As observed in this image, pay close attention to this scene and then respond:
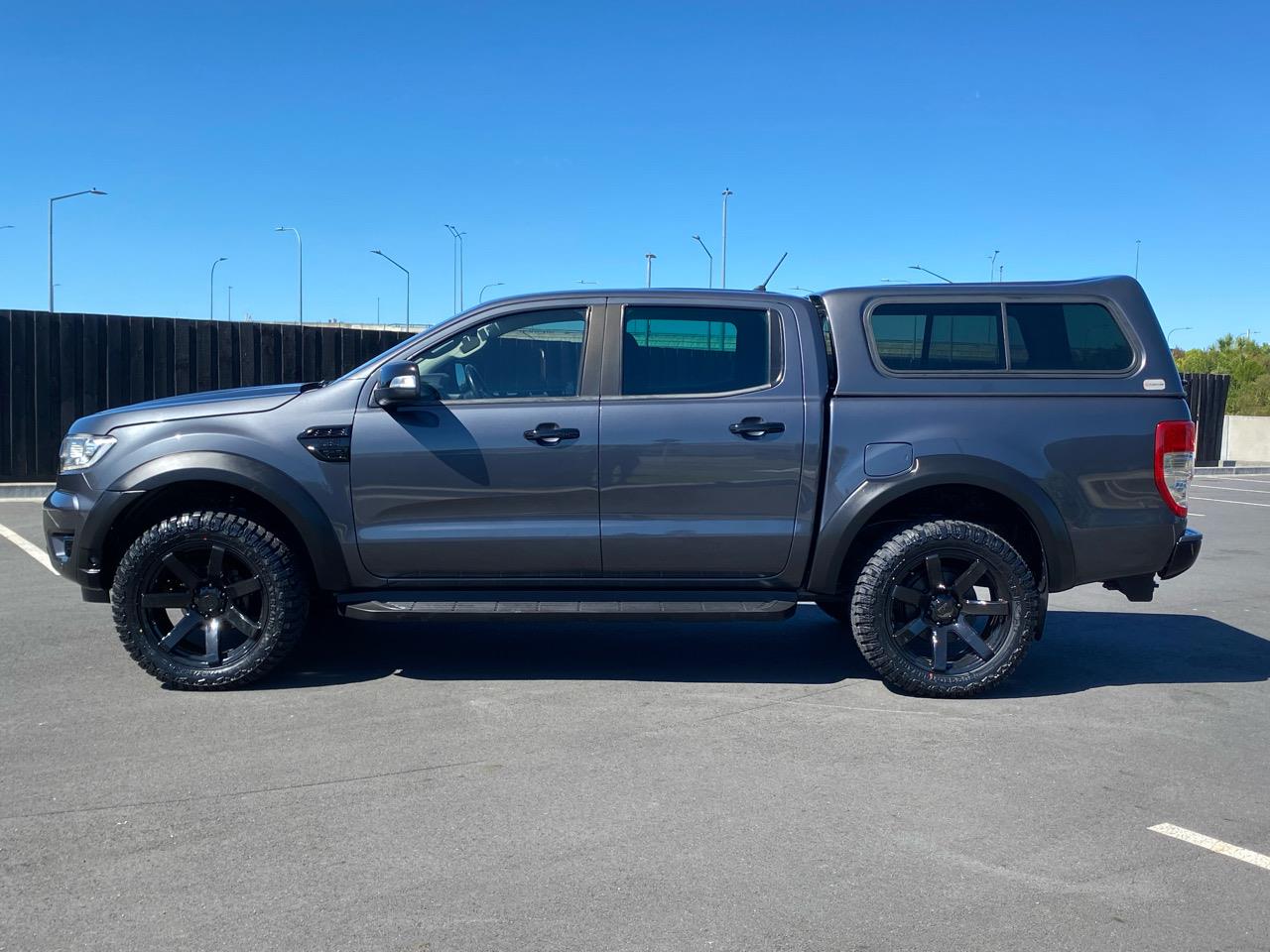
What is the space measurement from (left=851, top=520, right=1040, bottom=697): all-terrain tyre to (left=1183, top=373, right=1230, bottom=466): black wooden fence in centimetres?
2323

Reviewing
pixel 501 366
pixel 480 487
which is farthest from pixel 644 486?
pixel 501 366

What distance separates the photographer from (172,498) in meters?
5.55

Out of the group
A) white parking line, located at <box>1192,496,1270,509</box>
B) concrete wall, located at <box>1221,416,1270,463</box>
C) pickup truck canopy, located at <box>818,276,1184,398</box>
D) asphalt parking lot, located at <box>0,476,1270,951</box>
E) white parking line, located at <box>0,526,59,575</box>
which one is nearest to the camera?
asphalt parking lot, located at <box>0,476,1270,951</box>

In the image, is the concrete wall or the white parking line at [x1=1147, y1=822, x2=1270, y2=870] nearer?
the white parking line at [x1=1147, y1=822, x2=1270, y2=870]

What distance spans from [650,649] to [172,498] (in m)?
2.68

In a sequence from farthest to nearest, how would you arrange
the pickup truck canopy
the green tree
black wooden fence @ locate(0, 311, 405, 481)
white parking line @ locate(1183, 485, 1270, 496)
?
the green tree, white parking line @ locate(1183, 485, 1270, 496), black wooden fence @ locate(0, 311, 405, 481), the pickup truck canopy

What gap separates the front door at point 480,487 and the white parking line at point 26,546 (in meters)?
4.52

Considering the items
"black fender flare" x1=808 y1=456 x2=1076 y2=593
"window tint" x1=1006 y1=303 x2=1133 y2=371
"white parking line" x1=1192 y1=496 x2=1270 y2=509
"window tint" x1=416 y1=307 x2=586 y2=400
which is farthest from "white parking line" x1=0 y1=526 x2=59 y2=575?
"white parking line" x1=1192 y1=496 x2=1270 y2=509

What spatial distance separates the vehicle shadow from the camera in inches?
230

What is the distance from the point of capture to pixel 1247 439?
118 ft

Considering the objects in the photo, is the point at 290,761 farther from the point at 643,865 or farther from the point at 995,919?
the point at 995,919

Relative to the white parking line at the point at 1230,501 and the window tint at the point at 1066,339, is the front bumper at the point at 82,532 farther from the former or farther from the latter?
the white parking line at the point at 1230,501

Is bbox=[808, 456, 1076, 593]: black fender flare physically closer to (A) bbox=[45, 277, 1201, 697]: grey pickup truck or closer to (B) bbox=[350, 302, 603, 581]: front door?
(A) bbox=[45, 277, 1201, 697]: grey pickup truck

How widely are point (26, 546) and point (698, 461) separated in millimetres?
7150
